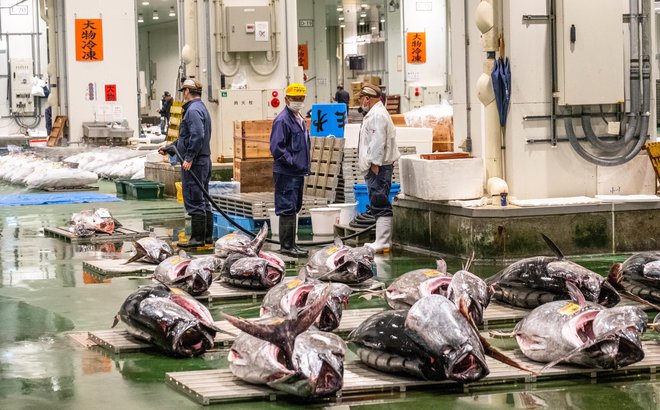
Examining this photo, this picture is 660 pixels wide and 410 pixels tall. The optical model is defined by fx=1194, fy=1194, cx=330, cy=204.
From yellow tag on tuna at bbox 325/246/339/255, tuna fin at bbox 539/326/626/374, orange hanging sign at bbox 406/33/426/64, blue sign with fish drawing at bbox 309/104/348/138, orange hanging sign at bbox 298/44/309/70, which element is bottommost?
tuna fin at bbox 539/326/626/374

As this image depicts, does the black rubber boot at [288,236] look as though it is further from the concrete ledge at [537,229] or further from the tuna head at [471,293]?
the tuna head at [471,293]

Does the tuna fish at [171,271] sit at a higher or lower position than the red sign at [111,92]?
lower

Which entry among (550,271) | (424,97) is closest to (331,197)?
(550,271)

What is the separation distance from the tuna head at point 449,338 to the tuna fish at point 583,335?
21.1 inches

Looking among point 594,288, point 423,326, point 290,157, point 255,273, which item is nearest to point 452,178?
point 290,157

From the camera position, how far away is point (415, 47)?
31.6 m

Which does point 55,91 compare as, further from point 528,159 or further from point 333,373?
point 333,373

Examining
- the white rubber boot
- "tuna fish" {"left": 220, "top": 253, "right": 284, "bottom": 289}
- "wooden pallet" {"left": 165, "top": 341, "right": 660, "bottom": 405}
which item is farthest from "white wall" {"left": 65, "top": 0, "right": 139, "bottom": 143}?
"wooden pallet" {"left": 165, "top": 341, "right": 660, "bottom": 405}

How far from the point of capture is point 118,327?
8.59m

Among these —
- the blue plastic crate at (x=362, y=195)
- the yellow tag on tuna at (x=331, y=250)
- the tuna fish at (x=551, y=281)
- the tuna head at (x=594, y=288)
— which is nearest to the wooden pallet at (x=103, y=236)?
the blue plastic crate at (x=362, y=195)

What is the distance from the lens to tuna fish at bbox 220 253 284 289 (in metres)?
10.1

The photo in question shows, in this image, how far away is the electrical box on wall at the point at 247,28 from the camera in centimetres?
1994

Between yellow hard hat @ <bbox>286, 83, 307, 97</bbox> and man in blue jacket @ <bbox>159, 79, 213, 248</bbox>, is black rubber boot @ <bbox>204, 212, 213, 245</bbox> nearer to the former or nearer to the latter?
man in blue jacket @ <bbox>159, 79, 213, 248</bbox>

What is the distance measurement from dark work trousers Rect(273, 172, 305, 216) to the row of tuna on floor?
3638mm
